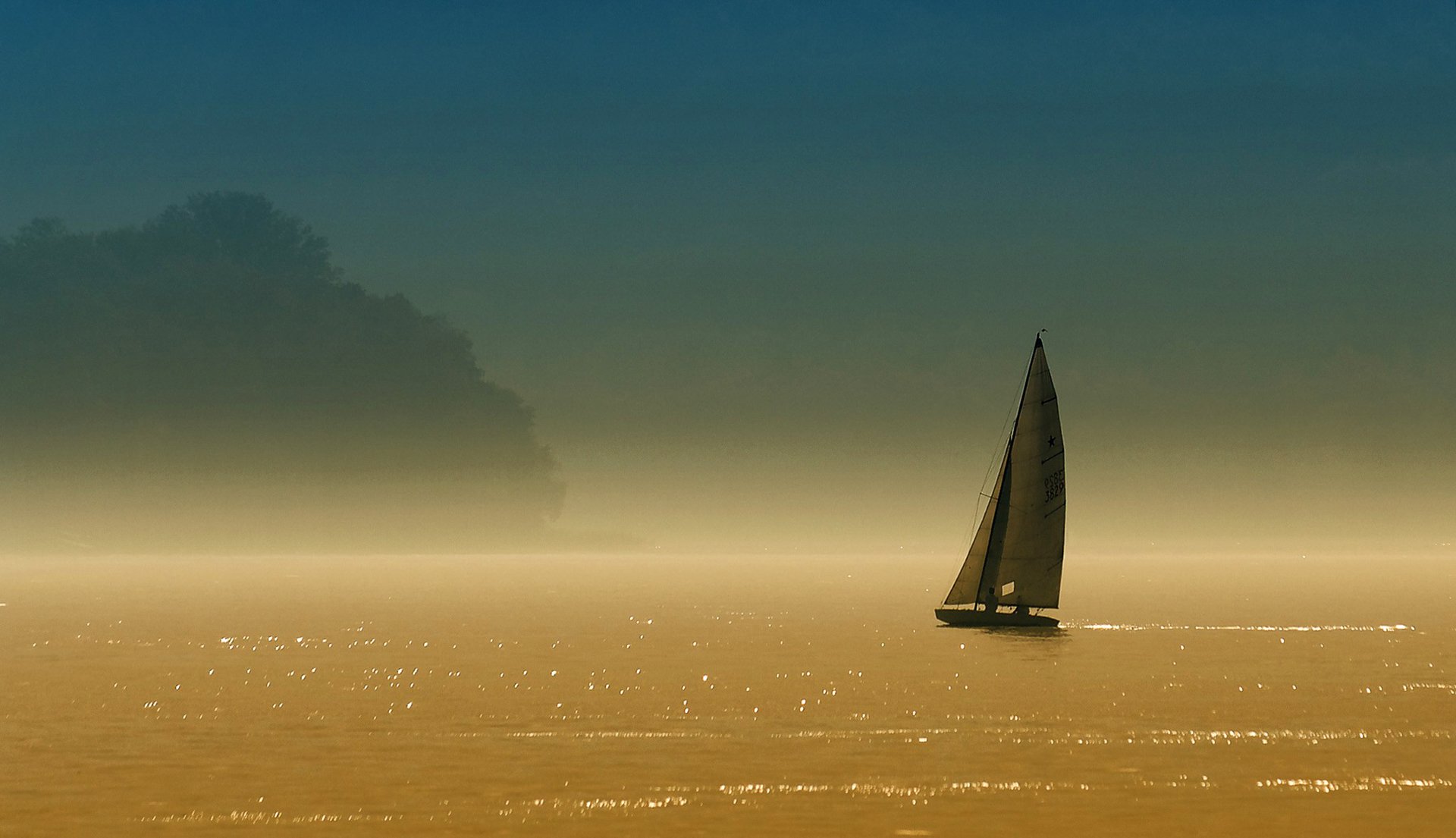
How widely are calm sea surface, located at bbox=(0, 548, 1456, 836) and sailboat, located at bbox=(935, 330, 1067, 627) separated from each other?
2.34 meters

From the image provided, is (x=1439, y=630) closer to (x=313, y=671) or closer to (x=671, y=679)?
(x=671, y=679)

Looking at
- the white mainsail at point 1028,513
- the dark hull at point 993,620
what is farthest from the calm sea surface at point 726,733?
the white mainsail at point 1028,513

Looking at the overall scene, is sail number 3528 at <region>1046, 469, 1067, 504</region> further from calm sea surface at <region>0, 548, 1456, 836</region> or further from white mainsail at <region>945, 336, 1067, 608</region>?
calm sea surface at <region>0, 548, 1456, 836</region>

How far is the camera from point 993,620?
242 feet

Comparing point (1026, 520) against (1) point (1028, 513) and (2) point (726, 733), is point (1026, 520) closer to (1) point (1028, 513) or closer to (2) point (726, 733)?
(1) point (1028, 513)

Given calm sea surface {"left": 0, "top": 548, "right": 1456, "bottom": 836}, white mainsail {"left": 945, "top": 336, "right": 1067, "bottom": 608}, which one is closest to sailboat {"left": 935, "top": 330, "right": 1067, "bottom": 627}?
white mainsail {"left": 945, "top": 336, "right": 1067, "bottom": 608}

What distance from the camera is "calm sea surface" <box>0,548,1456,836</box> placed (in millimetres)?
28531

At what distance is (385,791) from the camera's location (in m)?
30.6

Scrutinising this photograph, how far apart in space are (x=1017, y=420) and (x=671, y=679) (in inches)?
794

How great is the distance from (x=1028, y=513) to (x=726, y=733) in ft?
107

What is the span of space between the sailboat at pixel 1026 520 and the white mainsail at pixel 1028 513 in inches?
1.2

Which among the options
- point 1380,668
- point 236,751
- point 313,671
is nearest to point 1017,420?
point 1380,668

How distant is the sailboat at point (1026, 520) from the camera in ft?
225

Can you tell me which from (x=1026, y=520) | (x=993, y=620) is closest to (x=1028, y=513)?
(x=1026, y=520)
